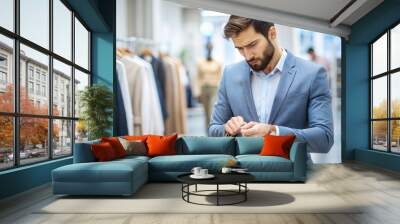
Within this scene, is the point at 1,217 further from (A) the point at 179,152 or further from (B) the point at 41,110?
(A) the point at 179,152

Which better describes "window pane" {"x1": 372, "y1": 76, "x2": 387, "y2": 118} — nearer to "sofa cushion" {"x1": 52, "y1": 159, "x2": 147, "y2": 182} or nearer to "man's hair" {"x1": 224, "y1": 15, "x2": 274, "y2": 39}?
"man's hair" {"x1": 224, "y1": 15, "x2": 274, "y2": 39}

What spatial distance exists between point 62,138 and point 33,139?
109 cm

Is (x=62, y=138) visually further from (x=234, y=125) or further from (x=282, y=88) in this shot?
(x=282, y=88)

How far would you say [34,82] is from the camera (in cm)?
546

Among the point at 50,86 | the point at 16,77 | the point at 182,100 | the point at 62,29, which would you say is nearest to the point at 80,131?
the point at 50,86

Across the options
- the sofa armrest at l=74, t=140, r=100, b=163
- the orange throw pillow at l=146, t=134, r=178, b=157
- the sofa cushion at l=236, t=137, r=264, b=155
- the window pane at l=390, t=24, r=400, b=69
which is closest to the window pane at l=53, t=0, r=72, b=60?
the sofa armrest at l=74, t=140, r=100, b=163

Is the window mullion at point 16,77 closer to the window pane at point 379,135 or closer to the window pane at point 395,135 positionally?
the window pane at point 395,135

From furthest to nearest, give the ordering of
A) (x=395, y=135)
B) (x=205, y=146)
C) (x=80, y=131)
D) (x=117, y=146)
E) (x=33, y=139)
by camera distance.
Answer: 1. (x=395, y=135)
2. (x=80, y=131)
3. (x=205, y=146)
4. (x=117, y=146)
5. (x=33, y=139)

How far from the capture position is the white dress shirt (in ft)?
25.1

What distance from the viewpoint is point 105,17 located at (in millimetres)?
7859

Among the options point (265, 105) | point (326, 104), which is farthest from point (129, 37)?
point (326, 104)

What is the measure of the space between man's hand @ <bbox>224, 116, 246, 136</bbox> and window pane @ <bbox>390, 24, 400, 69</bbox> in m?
2.82

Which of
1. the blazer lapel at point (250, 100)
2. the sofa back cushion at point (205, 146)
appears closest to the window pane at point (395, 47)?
the blazer lapel at point (250, 100)

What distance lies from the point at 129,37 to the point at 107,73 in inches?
36.0
